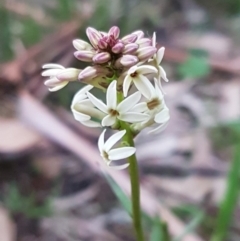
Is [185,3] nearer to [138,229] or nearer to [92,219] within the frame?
[92,219]

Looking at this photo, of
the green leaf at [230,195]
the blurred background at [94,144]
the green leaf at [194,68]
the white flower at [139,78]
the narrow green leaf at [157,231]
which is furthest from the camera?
the green leaf at [194,68]

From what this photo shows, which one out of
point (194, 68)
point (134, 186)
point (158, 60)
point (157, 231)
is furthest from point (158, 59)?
point (194, 68)

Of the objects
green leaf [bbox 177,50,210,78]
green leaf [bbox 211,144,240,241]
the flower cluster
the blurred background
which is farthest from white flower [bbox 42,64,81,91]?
green leaf [bbox 177,50,210,78]

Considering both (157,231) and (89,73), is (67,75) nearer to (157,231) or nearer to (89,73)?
(89,73)

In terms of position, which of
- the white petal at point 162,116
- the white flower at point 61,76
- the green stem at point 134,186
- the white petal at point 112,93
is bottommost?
the green stem at point 134,186

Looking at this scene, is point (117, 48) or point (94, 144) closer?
point (117, 48)

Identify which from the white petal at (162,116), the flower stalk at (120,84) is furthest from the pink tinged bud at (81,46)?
the white petal at (162,116)

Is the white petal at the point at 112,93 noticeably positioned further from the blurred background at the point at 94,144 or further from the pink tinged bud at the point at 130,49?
the blurred background at the point at 94,144

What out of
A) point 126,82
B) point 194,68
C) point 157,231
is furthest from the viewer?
point 194,68
